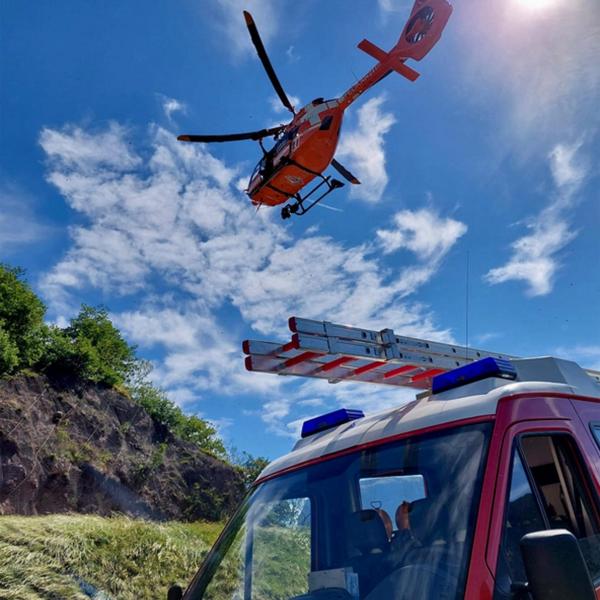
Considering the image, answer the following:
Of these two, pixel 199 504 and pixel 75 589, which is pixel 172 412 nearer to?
pixel 199 504

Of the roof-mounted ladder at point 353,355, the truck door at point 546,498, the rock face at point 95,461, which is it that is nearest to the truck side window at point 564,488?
the truck door at point 546,498

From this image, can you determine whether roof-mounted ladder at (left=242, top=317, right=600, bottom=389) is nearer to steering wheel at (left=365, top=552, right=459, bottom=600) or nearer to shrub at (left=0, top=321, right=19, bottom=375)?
steering wheel at (left=365, top=552, right=459, bottom=600)

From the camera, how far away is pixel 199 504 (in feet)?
74.2

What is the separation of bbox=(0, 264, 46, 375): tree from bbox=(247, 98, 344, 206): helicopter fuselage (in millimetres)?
10999

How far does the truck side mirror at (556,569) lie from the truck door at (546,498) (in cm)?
27

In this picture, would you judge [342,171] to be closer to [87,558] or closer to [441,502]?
[87,558]

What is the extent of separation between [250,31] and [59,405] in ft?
48.1

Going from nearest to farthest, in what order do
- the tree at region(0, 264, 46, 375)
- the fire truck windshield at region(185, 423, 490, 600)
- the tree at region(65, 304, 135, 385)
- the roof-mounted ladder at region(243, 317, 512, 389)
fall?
the fire truck windshield at region(185, 423, 490, 600), the roof-mounted ladder at region(243, 317, 512, 389), the tree at region(0, 264, 46, 375), the tree at region(65, 304, 135, 385)

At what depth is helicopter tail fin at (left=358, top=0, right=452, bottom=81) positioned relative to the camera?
12227 mm

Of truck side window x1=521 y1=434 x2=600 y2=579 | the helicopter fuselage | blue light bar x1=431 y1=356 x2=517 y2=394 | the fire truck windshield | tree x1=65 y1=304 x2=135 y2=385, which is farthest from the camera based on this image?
tree x1=65 y1=304 x2=135 y2=385

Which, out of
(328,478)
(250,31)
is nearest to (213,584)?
(328,478)

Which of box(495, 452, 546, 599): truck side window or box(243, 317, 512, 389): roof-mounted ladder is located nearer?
box(495, 452, 546, 599): truck side window

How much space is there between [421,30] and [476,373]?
475 inches

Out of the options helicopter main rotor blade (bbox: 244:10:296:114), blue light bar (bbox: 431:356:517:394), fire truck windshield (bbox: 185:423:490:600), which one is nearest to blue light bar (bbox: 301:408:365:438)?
fire truck windshield (bbox: 185:423:490:600)
